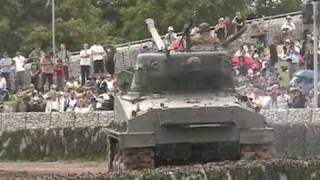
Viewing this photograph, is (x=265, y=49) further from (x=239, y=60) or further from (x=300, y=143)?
(x=300, y=143)

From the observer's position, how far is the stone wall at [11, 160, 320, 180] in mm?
11680

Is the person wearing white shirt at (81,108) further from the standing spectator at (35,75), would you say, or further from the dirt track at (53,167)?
the standing spectator at (35,75)

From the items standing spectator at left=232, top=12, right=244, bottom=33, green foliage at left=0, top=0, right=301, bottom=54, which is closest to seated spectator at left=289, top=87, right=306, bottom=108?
standing spectator at left=232, top=12, right=244, bottom=33

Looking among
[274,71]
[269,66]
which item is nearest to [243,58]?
[274,71]

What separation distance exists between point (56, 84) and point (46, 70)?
58 cm

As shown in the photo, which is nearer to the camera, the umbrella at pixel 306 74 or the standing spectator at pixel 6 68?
the umbrella at pixel 306 74

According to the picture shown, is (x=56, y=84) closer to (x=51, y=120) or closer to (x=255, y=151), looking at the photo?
(x=51, y=120)

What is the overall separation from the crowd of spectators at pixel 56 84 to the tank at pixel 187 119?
31.0 feet

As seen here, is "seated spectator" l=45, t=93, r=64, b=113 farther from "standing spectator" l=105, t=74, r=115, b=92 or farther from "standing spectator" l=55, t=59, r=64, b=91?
"standing spectator" l=55, t=59, r=64, b=91

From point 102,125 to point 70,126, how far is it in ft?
2.84

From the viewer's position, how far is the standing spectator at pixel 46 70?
3172cm

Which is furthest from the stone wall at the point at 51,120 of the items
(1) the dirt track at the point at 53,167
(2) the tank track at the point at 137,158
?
(2) the tank track at the point at 137,158

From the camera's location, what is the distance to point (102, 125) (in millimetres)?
26641

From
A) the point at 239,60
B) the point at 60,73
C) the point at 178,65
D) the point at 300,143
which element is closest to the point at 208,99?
the point at 178,65
